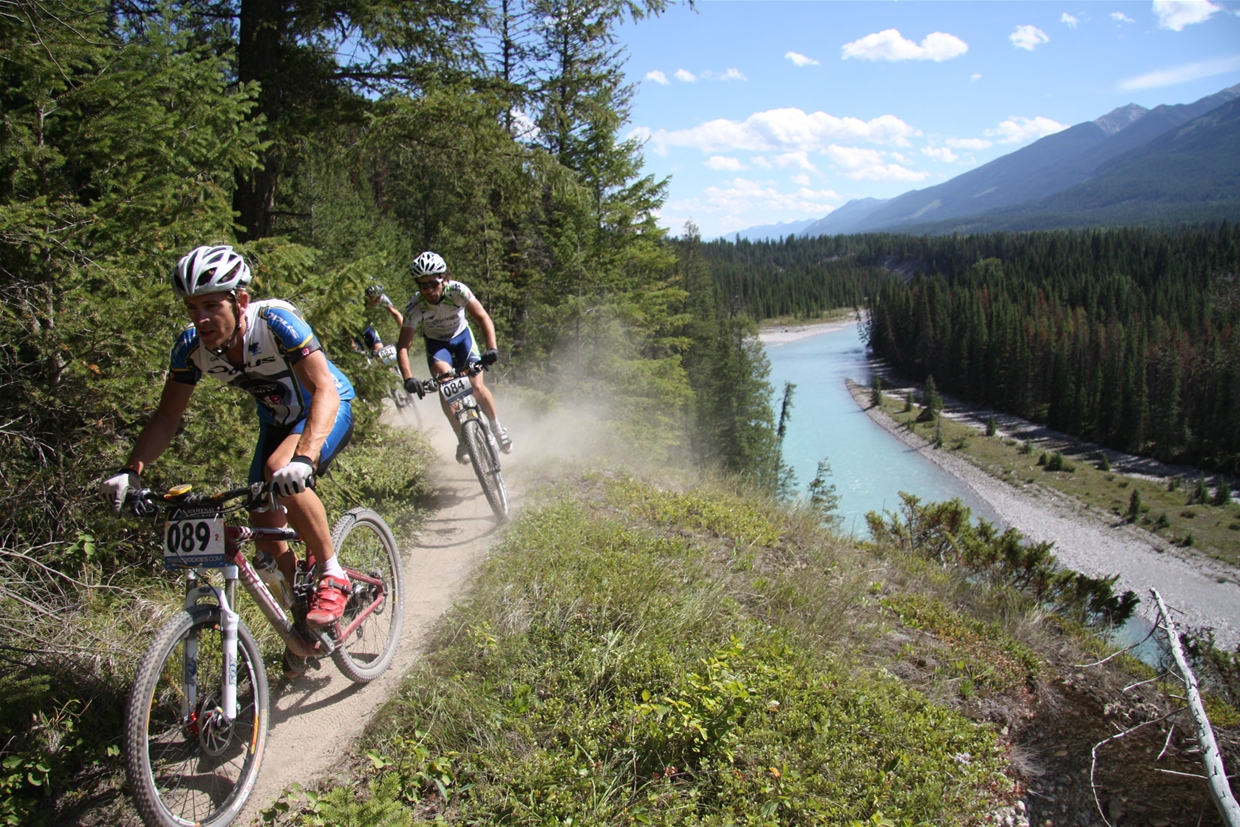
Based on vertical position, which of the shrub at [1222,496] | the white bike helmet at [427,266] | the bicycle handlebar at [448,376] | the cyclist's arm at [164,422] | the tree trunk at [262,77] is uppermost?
the tree trunk at [262,77]

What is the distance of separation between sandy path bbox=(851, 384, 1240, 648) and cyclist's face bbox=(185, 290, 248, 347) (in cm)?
4008

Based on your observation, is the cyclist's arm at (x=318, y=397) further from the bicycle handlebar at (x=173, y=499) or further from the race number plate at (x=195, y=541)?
the race number plate at (x=195, y=541)

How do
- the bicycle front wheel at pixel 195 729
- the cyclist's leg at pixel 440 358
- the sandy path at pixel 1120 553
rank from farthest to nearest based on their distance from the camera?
1. the sandy path at pixel 1120 553
2. the cyclist's leg at pixel 440 358
3. the bicycle front wheel at pixel 195 729

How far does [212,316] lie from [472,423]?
3485 mm

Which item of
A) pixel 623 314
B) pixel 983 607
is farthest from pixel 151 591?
pixel 623 314

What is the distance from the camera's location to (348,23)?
842 centimetres

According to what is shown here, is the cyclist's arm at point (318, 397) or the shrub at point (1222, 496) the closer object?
the cyclist's arm at point (318, 397)

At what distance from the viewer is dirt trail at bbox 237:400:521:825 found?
11.7 feet

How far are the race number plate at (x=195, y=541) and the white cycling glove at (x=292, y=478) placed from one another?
307 millimetres

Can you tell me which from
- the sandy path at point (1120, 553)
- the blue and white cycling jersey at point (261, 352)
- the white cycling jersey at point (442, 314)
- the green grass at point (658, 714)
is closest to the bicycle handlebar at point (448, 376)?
the white cycling jersey at point (442, 314)

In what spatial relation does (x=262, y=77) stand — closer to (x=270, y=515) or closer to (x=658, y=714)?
(x=270, y=515)

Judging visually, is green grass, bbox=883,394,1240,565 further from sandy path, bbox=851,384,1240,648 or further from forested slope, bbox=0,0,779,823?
forested slope, bbox=0,0,779,823

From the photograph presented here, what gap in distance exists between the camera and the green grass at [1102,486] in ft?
165

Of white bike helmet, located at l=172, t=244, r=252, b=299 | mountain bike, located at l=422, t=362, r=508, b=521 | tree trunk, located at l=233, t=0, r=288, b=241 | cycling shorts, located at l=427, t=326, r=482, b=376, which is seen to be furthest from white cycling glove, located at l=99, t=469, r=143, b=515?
tree trunk, located at l=233, t=0, r=288, b=241
